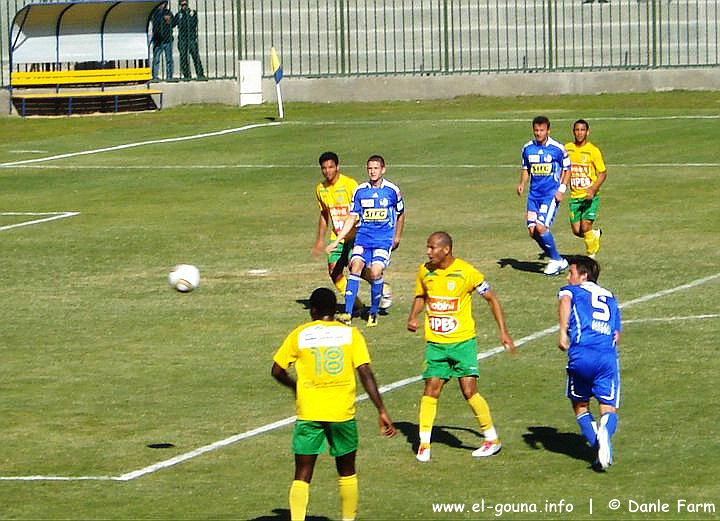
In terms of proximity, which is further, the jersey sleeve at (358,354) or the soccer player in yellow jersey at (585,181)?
the soccer player in yellow jersey at (585,181)

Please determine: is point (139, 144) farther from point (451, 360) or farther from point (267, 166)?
point (451, 360)

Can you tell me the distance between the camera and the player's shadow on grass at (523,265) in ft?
81.7

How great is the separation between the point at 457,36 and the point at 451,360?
36.5 meters

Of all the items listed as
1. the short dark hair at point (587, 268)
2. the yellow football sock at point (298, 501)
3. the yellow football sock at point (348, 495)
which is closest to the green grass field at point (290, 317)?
the yellow football sock at point (348, 495)

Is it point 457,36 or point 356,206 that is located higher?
point 457,36

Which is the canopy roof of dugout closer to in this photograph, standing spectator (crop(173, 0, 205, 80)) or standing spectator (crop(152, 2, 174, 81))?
standing spectator (crop(152, 2, 174, 81))

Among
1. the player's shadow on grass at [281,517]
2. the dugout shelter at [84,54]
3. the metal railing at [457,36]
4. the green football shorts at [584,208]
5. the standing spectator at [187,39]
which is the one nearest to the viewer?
the player's shadow on grass at [281,517]

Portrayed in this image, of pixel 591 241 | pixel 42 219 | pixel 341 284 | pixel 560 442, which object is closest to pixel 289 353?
pixel 560 442

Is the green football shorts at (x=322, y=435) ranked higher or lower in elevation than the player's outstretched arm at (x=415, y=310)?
lower

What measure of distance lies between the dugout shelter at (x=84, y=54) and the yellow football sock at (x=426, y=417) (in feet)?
113

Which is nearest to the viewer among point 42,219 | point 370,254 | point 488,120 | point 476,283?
point 476,283

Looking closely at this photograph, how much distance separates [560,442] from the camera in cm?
1504

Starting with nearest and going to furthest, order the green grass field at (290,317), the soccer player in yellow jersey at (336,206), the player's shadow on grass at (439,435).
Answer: the green grass field at (290,317), the player's shadow on grass at (439,435), the soccer player in yellow jersey at (336,206)

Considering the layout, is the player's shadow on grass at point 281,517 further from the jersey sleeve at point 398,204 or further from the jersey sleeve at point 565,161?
the jersey sleeve at point 565,161
